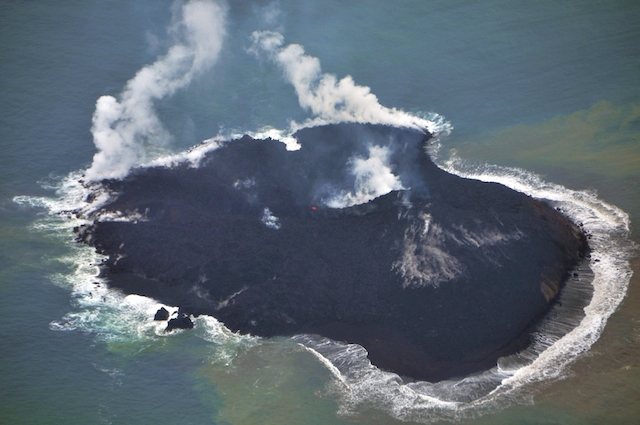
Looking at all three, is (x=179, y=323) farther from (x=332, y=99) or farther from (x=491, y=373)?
(x=332, y=99)

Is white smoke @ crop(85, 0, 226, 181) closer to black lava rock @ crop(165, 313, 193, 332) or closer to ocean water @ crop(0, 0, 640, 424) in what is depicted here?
ocean water @ crop(0, 0, 640, 424)

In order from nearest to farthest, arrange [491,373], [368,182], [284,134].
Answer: [491,373] → [368,182] → [284,134]

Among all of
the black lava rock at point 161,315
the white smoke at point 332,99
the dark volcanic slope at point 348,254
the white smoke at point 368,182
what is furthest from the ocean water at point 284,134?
the white smoke at point 368,182

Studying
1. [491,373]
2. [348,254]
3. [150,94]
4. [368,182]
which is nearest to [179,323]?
[348,254]

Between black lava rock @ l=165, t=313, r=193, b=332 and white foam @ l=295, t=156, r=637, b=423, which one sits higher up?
black lava rock @ l=165, t=313, r=193, b=332

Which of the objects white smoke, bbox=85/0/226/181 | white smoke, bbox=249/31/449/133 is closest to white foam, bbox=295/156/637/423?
white smoke, bbox=249/31/449/133

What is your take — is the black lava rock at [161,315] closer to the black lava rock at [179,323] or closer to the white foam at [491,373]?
the black lava rock at [179,323]
